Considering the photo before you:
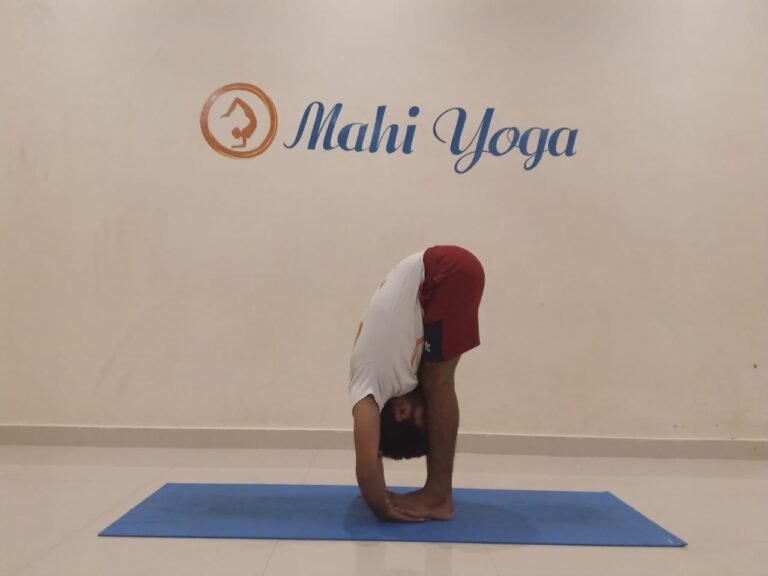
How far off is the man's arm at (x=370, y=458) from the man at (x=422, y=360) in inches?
2.4

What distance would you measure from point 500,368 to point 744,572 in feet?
5.88

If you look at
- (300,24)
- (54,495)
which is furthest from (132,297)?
(300,24)

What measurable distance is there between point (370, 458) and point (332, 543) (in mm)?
292

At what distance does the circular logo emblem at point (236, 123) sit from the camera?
144 inches

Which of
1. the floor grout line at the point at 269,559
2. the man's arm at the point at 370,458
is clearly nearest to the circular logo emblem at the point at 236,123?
the man's arm at the point at 370,458

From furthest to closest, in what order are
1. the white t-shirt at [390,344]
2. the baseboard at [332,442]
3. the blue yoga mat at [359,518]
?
the baseboard at [332,442], the white t-shirt at [390,344], the blue yoga mat at [359,518]

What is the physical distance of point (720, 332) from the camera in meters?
3.66

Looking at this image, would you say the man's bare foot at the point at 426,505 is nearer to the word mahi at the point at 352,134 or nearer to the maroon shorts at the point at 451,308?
the maroon shorts at the point at 451,308

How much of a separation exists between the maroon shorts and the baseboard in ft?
4.46

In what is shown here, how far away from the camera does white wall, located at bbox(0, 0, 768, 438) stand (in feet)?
11.9

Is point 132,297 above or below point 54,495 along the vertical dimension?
above

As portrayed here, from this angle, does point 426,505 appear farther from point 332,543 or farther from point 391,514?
point 332,543

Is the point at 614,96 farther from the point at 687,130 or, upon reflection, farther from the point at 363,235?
the point at 363,235

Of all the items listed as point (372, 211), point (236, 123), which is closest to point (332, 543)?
point (372, 211)
